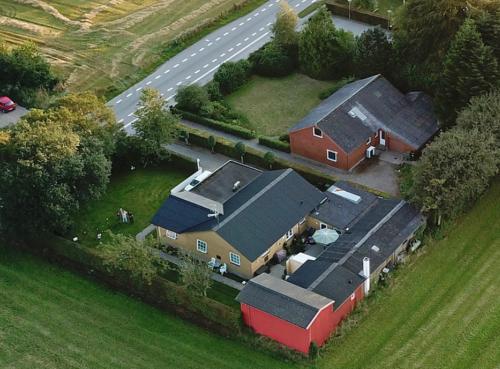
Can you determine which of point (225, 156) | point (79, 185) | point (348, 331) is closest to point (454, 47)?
point (225, 156)

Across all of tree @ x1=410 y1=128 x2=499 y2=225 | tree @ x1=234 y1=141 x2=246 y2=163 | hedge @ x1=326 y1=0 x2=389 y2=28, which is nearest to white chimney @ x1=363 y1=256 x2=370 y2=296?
tree @ x1=410 y1=128 x2=499 y2=225

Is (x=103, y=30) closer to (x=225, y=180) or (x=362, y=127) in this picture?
(x=225, y=180)

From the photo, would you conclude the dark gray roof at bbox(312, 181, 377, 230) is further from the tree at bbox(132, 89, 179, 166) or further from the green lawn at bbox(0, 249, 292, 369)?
the tree at bbox(132, 89, 179, 166)

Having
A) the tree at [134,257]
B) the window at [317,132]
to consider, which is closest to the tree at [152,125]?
the window at [317,132]

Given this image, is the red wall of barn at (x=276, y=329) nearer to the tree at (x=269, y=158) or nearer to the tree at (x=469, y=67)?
the tree at (x=269, y=158)

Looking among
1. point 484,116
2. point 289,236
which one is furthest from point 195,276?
point 484,116

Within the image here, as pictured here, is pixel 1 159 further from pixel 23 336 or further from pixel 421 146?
pixel 421 146
